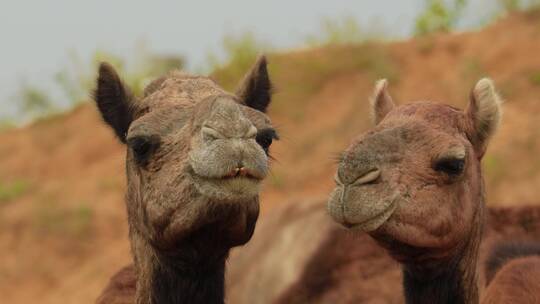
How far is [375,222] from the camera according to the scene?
5492 mm

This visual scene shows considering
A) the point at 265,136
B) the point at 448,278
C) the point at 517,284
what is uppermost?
the point at 265,136

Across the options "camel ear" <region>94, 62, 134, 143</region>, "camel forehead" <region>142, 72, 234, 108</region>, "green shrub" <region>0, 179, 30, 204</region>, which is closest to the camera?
"camel forehead" <region>142, 72, 234, 108</region>

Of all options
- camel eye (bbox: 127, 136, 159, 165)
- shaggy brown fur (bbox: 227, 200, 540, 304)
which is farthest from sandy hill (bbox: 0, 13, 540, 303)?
camel eye (bbox: 127, 136, 159, 165)

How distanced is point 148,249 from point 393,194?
5.17ft

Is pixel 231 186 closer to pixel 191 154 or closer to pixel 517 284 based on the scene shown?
pixel 191 154

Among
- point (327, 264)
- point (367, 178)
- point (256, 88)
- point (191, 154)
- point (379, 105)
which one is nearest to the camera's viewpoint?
point (191, 154)

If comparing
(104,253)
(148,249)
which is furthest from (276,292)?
(104,253)

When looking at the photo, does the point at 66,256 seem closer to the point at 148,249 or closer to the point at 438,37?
the point at 438,37

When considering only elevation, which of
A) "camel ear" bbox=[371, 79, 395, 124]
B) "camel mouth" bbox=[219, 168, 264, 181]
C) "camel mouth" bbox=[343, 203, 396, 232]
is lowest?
"camel mouth" bbox=[343, 203, 396, 232]

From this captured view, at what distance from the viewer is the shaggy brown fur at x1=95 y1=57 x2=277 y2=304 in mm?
5008

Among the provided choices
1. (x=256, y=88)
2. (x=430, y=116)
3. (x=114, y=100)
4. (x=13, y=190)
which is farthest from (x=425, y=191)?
(x=13, y=190)

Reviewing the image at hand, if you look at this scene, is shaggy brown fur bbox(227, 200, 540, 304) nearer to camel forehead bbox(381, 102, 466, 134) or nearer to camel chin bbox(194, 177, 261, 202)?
camel forehead bbox(381, 102, 466, 134)

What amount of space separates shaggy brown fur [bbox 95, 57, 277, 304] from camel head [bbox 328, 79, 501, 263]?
581 millimetres

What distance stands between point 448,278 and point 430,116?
1.04 meters
